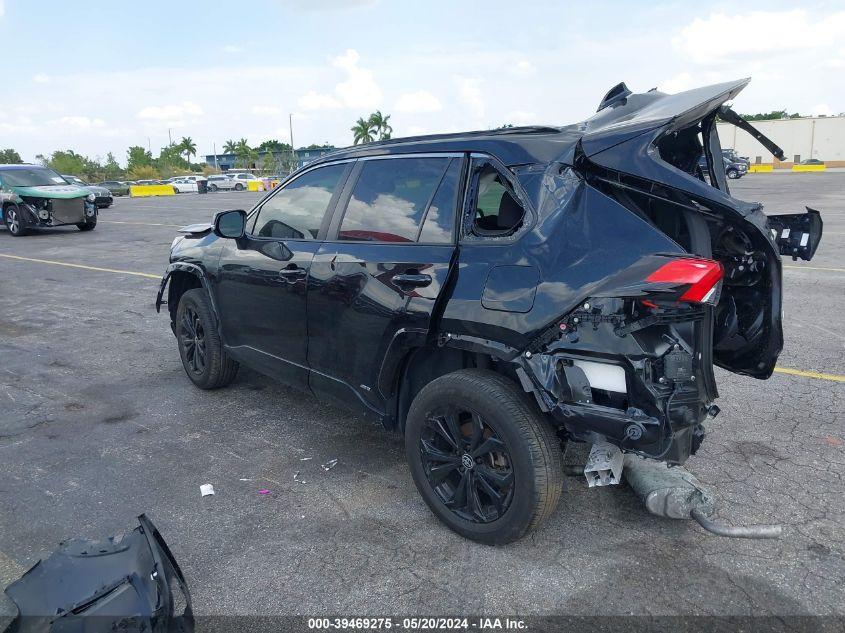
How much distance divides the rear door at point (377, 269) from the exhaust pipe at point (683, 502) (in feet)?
4.44

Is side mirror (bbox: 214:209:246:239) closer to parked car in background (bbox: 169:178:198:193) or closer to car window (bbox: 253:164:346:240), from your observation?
car window (bbox: 253:164:346:240)

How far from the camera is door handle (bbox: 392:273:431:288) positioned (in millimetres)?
3072

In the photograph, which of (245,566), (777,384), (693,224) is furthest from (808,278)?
(245,566)

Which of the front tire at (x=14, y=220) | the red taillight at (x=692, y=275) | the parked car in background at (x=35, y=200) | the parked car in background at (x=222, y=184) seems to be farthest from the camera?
the parked car in background at (x=222, y=184)

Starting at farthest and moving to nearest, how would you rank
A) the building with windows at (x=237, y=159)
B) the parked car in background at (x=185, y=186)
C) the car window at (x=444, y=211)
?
the building with windows at (x=237, y=159) < the parked car in background at (x=185, y=186) < the car window at (x=444, y=211)

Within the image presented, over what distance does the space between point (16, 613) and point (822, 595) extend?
9.59 feet

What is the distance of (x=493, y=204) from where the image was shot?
9.96ft

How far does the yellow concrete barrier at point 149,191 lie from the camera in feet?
141

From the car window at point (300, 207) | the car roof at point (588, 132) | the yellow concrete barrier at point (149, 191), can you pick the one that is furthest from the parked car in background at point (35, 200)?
the yellow concrete barrier at point (149, 191)

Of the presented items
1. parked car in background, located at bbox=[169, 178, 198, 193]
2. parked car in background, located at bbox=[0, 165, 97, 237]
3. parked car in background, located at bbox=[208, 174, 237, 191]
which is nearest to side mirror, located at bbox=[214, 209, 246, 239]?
parked car in background, located at bbox=[0, 165, 97, 237]

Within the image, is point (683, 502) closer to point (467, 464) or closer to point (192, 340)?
point (467, 464)

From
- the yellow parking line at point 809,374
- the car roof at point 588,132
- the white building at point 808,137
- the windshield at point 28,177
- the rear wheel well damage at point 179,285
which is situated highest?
the white building at point 808,137

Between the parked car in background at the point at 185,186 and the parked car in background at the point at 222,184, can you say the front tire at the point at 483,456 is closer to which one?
the parked car in background at the point at 185,186

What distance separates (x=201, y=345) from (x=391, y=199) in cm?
234
